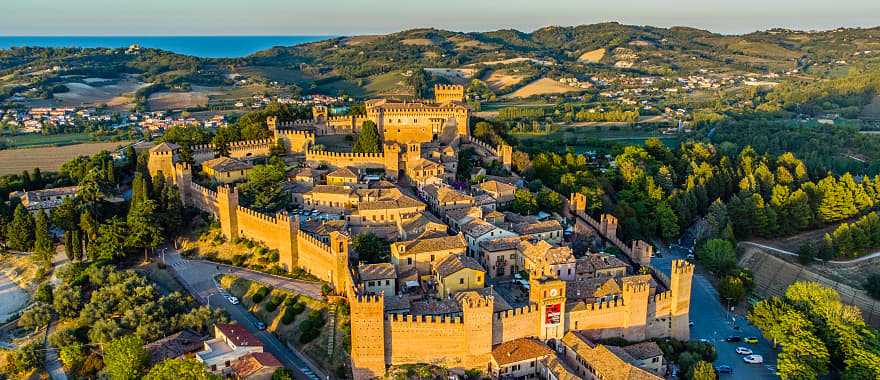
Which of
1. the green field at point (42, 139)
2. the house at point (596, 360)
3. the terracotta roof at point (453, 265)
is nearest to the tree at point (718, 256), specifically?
the house at point (596, 360)

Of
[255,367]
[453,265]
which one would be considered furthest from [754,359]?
[255,367]

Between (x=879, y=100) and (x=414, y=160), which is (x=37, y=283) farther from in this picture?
(x=879, y=100)

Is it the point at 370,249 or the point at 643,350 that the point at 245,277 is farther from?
the point at 643,350

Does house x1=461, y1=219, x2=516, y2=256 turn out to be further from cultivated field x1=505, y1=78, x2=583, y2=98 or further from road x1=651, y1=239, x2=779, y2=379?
cultivated field x1=505, y1=78, x2=583, y2=98

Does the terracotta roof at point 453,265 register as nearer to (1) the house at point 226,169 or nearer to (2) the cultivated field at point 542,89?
(1) the house at point 226,169

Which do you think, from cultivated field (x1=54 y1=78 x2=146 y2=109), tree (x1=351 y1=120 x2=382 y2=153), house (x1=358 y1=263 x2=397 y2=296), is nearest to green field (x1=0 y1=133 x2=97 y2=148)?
cultivated field (x1=54 y1=78 x2=146 y2=109)

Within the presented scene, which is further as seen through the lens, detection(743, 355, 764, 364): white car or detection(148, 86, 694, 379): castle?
detection(743, 355, 764, 364): white car
